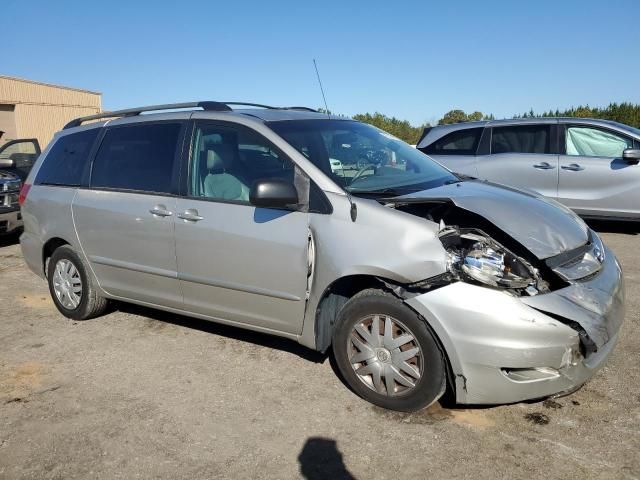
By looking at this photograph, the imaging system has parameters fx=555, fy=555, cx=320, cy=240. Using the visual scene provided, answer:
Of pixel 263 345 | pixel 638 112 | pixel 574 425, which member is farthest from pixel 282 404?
pixel 638 112

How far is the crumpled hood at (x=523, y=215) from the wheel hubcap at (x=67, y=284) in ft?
10.1

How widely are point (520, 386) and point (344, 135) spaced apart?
2.18 metres

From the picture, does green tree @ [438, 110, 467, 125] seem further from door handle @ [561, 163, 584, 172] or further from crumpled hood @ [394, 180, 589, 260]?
crumpled hood @ [394, 180, 589, 260]

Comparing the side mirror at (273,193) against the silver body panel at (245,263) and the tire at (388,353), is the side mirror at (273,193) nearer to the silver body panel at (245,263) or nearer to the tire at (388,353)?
the silver body panel at (245,263)

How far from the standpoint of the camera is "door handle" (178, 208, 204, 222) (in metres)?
3.84

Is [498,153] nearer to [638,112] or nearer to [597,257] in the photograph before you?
[597,257]

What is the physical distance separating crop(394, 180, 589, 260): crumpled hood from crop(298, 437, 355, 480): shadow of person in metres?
1.47

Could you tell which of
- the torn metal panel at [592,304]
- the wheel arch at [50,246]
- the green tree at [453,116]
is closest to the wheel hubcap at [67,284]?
the wheel arch at [50,246]

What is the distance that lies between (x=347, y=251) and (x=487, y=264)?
78 centimetres

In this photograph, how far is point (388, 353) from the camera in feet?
10.3

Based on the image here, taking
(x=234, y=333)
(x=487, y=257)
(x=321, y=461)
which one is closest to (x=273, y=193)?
(x=487, y=257)

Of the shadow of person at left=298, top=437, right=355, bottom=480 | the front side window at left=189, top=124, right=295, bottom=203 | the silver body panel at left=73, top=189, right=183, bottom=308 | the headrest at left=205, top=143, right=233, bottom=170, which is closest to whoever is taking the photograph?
the shadow of person at left=298, top=437, right=355, bottom=480

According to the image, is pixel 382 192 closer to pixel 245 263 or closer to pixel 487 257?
pixel 487 257

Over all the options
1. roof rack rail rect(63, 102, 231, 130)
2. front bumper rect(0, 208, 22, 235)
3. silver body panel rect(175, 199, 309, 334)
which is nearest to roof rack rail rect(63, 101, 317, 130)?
roof rack rail rect(63, 102, 231, 130)
